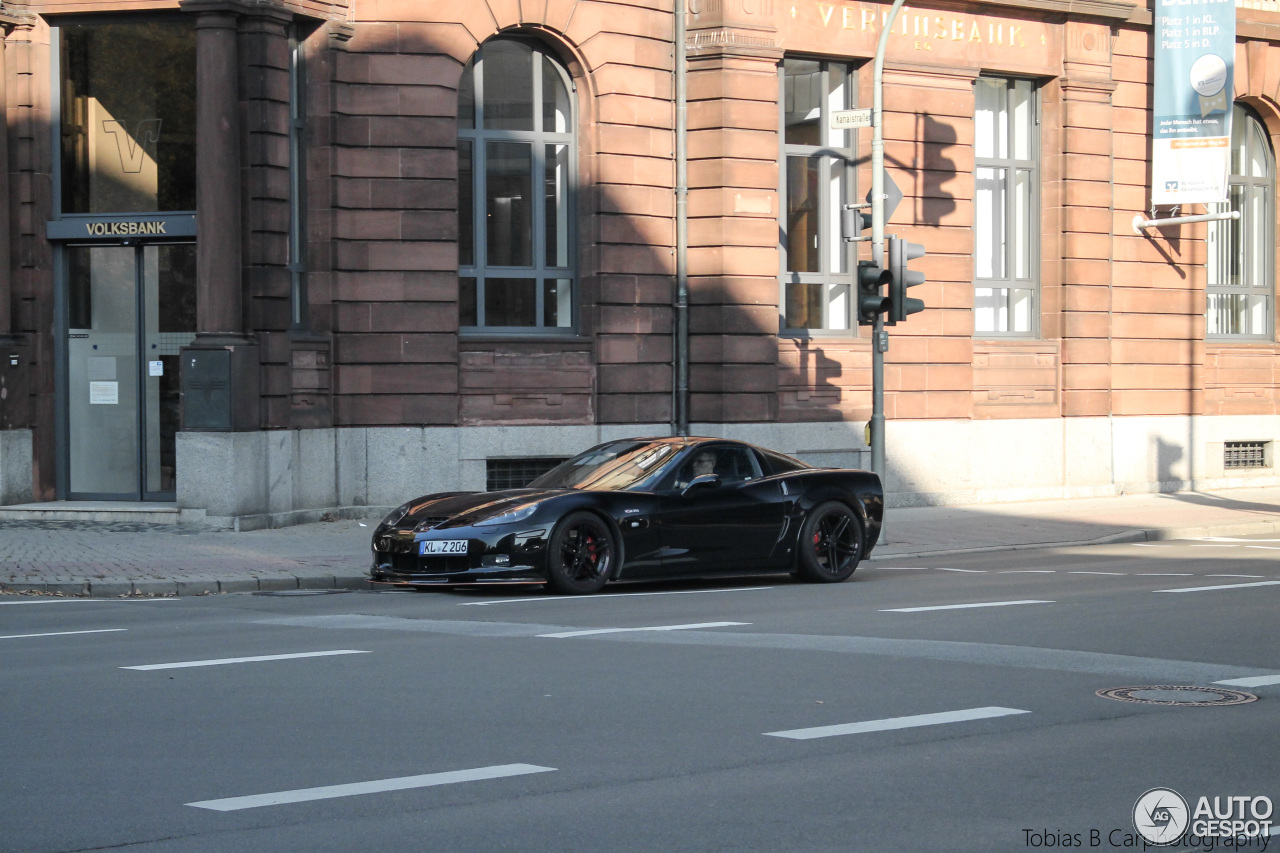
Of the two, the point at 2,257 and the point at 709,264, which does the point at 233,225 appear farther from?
the point at 709,264

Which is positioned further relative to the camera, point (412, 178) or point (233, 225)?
point (412, 178)

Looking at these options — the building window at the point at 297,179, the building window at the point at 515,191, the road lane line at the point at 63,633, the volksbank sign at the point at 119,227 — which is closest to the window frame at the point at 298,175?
the building window at the point at 297,179

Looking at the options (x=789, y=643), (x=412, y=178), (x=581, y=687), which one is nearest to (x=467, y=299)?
(x=412, y=178)

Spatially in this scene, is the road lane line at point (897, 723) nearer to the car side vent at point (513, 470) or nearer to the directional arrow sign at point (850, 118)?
the directional arrow sign at point (850, 118)

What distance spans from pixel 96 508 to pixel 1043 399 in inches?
538

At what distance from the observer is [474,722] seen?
23.0ft

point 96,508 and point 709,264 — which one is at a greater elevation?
point 709,264

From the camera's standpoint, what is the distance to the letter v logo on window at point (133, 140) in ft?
64.0

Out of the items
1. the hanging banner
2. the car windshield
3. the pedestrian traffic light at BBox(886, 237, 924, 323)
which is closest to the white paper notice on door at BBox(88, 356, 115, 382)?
the car windshield

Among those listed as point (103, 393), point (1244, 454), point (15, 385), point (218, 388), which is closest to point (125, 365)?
point (103, 393)

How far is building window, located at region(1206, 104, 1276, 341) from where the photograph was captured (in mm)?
27531

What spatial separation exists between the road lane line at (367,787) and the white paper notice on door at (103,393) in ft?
48.7

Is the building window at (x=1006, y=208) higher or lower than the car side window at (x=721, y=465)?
higher

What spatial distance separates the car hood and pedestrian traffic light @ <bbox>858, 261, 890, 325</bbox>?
5.39m
